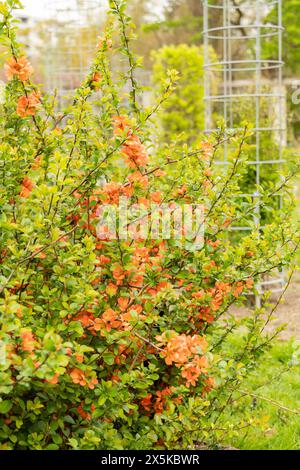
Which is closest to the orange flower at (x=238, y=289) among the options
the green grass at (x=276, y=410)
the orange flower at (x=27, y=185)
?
the green grass at (x=276, y=410)

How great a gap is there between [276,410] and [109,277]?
1.71 meters

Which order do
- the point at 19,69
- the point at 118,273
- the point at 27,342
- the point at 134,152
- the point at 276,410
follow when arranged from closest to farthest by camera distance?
the point at 27,342, the point at 118,273, the point at 134,152, the point at 19,69, the point at 276,410

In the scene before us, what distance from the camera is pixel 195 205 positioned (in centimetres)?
269

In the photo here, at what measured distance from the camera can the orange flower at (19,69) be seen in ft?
8.54

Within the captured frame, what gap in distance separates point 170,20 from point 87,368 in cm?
2470

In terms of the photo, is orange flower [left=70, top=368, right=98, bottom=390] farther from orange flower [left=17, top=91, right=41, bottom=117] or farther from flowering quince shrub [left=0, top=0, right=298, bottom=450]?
orange flower [left=17, top=91, right=41, bottom=117]

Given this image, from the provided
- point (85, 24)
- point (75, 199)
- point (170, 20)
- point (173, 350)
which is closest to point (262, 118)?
point (75, 199)

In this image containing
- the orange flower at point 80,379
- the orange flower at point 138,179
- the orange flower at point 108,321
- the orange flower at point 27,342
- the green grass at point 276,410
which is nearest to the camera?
the orange flower at point 27,342

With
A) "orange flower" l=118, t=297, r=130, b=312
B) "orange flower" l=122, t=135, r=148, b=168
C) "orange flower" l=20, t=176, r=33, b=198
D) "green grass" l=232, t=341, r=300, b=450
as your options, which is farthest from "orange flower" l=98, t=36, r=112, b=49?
"green grass" l=232, t=341, r=300, b=450

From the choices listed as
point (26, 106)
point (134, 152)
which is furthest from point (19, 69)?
point (134, 152)

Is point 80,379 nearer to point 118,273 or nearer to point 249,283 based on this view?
point 118,273

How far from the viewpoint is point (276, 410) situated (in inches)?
150

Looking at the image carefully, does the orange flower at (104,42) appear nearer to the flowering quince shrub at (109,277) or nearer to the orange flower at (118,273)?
the flowering quince shrub at (109,277)
